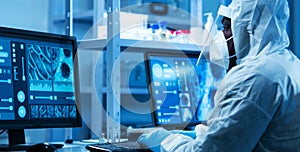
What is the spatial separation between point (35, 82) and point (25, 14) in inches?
43.4

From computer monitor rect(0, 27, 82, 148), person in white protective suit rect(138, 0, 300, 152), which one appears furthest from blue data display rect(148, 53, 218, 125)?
person in white protective suit rect(138, 0, 300, 152)

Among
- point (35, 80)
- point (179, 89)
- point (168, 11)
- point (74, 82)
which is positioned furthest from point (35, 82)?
point (168, 11)

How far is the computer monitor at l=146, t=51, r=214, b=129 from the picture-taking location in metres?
2.07

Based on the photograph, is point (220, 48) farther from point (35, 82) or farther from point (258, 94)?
point (35, 82)

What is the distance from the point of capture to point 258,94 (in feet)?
4.42

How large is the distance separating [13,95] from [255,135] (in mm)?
841

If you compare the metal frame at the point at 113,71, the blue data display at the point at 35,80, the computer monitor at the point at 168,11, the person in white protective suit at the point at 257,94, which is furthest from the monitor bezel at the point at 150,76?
the computer monitor at the point at 168,11

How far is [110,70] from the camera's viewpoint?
186cm

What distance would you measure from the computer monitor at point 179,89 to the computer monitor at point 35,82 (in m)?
0.34

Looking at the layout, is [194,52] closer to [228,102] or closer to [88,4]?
[228,102]

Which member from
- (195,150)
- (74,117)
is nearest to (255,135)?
(195,150)

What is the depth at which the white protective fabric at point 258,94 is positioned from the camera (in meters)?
1.34

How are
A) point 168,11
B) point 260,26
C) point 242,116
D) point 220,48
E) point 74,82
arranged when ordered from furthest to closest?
point 168,11
point 74,82
point 220,48
point 260,26
point 242,116

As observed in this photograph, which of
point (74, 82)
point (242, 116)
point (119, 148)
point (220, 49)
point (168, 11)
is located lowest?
point (119, 148)
